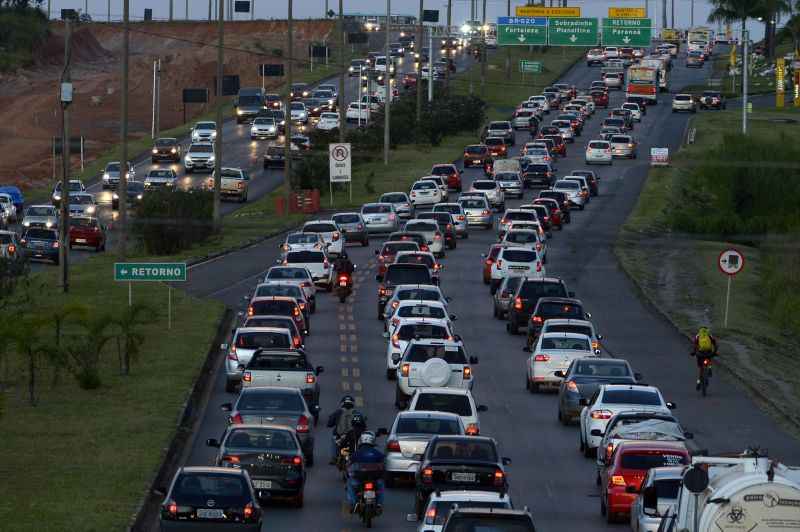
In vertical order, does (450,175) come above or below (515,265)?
A: above

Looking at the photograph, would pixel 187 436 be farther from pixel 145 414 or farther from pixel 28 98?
pixel 28 98

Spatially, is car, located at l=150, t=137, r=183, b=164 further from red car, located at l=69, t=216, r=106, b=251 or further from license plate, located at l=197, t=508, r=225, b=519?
license plate, located at l=197, t=508, r=225, b=519

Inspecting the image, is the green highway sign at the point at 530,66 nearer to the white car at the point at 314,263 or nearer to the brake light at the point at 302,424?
the white car at the point at 314,263

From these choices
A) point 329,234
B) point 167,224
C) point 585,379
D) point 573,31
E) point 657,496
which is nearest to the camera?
point 657,496

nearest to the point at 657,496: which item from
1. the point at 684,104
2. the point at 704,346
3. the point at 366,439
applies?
the point at 366,439

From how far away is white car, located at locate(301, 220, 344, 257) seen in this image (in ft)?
198

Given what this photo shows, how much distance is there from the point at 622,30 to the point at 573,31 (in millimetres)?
3065

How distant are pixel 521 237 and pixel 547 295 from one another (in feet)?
37.8

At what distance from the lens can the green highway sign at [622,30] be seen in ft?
332

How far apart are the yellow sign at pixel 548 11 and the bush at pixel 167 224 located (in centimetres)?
3768

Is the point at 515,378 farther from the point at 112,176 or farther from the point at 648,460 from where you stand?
the point at 112,176

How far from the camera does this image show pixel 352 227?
2596 inches

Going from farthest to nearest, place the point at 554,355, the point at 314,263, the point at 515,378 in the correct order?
the point at 314,263, the point at 515,378, the point at 554,355

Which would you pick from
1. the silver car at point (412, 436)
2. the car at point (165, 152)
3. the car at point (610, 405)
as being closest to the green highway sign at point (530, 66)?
the car at point (165, 152)
